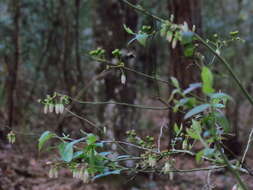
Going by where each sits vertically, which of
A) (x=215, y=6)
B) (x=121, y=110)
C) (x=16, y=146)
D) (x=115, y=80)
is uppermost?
(x=215, y=6)

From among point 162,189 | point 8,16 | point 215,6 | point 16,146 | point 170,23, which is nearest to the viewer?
point 170,23

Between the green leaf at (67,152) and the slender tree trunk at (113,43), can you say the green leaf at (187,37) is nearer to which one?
the green leaf at (67,152)

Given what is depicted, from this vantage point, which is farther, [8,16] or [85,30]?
[85,30]

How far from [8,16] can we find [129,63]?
285cm

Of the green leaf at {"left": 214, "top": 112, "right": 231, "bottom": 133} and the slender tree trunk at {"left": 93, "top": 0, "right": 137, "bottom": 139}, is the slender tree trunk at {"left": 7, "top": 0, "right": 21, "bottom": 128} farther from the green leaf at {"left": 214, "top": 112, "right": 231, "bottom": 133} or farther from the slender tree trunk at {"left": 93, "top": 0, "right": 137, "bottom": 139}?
the green leaf at {"left": 214, "top": 112, "right": 231, "bottom": 133}

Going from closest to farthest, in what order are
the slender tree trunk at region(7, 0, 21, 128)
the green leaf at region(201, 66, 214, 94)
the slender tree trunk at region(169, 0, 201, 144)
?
the green leaf at region(201, 66, 214, 94) → the slender tree trunk at region(169, 0, 201, 144) → the slender tree trunk at region(7, 0, 21, 128)

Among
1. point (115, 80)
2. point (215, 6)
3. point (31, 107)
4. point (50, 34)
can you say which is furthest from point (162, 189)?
point (215, 6)

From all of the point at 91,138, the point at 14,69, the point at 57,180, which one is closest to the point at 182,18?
the point at 14,69

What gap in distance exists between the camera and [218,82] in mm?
7676

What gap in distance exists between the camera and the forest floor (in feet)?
13.5

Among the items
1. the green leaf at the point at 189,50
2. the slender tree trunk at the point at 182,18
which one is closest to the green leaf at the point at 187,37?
the green leaf at the point at 189,50

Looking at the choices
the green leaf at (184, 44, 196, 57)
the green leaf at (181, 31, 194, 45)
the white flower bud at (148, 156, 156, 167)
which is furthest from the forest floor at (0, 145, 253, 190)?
the green leaf at (181, 31, 194, 45)

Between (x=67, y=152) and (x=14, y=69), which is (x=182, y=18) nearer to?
(x=14, y=69)

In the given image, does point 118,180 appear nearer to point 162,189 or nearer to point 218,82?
point 162,189
